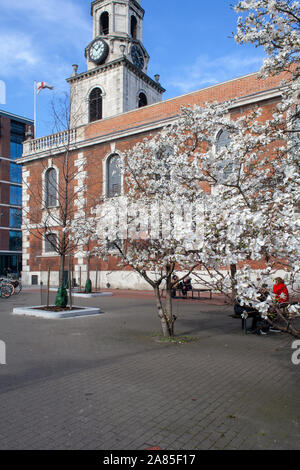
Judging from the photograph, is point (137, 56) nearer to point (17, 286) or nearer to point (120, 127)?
point (120, 127)

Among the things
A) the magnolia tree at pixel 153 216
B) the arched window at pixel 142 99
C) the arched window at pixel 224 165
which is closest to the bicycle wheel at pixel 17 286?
the arched window at pixel 224 165

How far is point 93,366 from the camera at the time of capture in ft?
22.2

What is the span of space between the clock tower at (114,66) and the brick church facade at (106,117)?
0.27 ft

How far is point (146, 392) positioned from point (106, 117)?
2722 centimetres

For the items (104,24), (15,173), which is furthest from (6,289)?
(15,173)

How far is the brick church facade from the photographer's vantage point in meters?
22.5

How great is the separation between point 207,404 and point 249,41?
21.4ft

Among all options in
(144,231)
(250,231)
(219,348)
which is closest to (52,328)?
(144,231)

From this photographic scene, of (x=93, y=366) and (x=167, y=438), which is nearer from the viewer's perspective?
(x=167, y=438)

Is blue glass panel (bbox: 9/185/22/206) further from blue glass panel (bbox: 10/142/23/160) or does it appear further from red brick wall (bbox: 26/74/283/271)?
red brick wall (bbox: 26/74/283/271)

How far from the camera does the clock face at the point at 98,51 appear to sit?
Answer: 3456 cm

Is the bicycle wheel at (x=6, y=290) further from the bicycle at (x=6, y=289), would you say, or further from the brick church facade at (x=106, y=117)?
the brick church facade at (x=106, y=117)

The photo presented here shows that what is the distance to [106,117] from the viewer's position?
1174 inches

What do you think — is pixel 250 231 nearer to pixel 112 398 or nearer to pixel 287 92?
pixel 112 398
